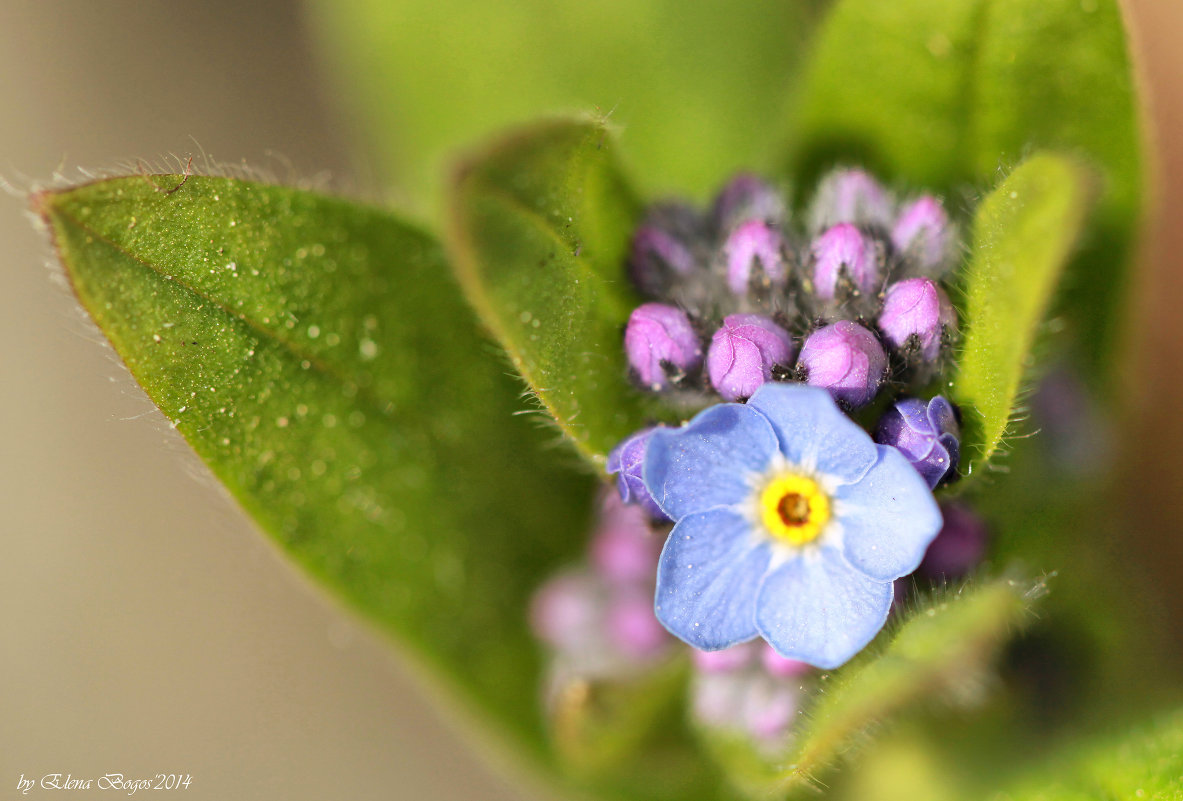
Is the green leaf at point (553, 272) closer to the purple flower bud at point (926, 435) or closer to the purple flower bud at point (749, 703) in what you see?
the purple flower bud at point (926, 435)

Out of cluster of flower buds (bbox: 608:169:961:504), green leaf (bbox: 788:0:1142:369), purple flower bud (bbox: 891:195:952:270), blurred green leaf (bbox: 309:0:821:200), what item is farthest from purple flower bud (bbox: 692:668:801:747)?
blurred green leaf (bbox: 309:0:821:200)

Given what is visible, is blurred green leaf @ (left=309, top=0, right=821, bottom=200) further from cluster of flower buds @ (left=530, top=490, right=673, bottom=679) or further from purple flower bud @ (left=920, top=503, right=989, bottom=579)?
purple flower bud @ (left=920, top=503, right=989, bottom=579)

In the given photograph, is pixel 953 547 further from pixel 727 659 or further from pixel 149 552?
pixel 149 552

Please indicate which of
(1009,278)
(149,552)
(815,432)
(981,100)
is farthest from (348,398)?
(149,552)

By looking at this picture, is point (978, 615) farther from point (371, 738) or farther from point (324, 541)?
point (371, 738)

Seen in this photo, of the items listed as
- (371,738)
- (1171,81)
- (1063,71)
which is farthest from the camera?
(371,738)

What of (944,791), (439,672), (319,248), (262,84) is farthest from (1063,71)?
(262,84)

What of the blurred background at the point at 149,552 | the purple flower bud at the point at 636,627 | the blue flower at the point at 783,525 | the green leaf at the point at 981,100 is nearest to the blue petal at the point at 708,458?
the blue flower at the point at 783,525
